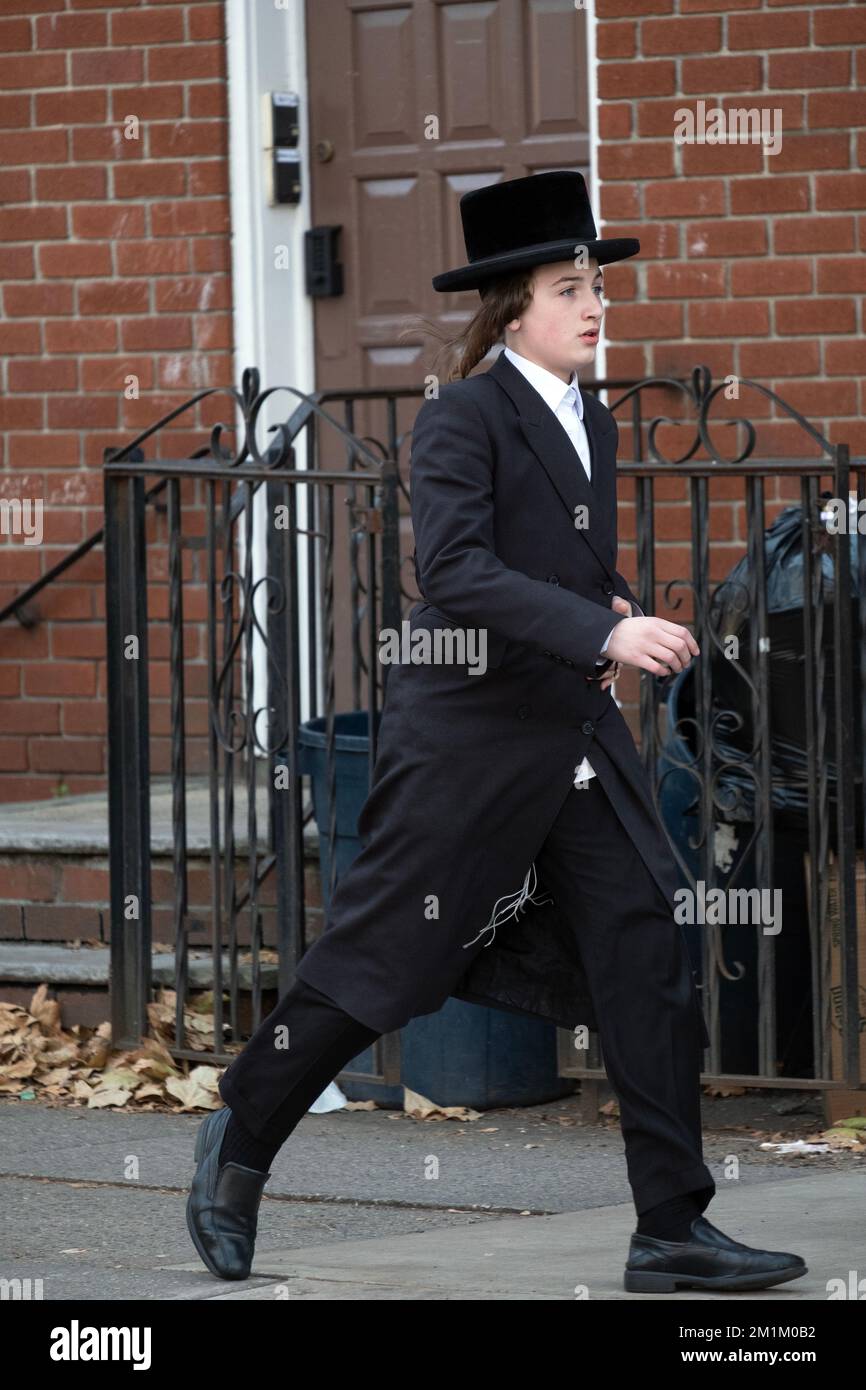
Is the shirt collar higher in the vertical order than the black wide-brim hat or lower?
lower

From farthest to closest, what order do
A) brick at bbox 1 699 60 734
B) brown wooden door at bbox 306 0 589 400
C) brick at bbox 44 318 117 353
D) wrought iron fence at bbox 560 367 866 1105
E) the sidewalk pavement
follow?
brick at bbox 1 699 60 734
brick at bbox 44 318 117 353
brown wooden door at bbox 306 0 589 400
wrought iron fence at bbox 560 367 866 1105
the sidewalk pavement

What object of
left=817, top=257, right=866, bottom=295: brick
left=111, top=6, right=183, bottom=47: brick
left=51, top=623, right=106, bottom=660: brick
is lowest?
left=51, top=623, right=106, bottom=660: brick

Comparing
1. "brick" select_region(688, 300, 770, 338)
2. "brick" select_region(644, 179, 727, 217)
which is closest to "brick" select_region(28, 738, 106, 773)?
"brick" select_region(688, 300, 770, 338)

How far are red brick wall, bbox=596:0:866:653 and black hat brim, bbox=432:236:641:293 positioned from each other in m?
2.87

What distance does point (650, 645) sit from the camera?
3.60 m

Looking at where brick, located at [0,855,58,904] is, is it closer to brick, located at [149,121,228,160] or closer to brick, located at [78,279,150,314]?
brick, located at [78,279,150,314]

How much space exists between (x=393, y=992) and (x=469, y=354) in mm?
1123

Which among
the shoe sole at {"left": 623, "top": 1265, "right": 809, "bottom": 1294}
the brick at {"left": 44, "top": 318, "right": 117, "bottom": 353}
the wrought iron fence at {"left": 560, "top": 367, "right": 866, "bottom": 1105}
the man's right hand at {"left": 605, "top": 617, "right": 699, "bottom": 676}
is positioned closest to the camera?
the man's right hand at {"left": 605, "top": 617, "right": 699, "bottom": 676}

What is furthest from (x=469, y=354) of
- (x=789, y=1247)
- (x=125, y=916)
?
(x=125, y=916)

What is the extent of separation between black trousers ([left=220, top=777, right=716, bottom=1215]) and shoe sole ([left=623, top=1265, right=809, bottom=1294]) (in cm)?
11

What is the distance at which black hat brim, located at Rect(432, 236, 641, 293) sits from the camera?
153 inches

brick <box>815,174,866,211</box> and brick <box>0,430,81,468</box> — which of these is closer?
brick <box>815,174,866,211</box>

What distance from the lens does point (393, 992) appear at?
3.95 metres

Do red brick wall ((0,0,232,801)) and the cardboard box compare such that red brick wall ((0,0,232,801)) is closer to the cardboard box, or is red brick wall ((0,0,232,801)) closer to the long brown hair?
the cardboard box
